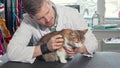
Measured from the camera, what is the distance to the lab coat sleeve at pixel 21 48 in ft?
3.77

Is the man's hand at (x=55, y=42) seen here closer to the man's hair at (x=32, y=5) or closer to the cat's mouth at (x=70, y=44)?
the cat's mouth at (x=70, y=44)

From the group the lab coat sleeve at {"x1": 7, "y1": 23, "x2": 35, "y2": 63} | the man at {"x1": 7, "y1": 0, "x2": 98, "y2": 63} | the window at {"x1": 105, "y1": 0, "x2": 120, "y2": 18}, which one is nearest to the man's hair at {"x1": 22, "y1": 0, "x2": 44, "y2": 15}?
the man at {"x1": 7, "y1": 0, "x2": 98, "y2": 63}

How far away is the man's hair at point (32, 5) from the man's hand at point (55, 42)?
16 cm

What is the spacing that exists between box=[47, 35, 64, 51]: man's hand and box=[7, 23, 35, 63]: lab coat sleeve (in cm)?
9

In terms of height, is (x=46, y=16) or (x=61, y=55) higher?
(x=46, y=16)

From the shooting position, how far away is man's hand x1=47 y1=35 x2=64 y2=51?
112 centimetres

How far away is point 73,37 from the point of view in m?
1.14

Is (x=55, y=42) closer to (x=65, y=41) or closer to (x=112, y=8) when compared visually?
(x=65, y=41)

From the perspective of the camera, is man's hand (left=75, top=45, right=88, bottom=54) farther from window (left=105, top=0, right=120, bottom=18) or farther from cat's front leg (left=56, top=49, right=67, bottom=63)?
window (left=105, top=0, right=120, bottom=18)

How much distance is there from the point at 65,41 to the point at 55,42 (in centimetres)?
5

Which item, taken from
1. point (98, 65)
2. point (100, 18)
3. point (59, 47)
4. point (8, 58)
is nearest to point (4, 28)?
point (8, 58)

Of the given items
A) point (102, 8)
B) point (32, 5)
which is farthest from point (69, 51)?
point (102, 8)

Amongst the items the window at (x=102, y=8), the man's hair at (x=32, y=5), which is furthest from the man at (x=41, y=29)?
the window at (x=102, y=8)

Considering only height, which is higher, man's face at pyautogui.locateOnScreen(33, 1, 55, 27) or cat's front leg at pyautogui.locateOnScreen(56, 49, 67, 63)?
man's face at pyautogui.locateOnScreen(33, 1, 55, 27)
